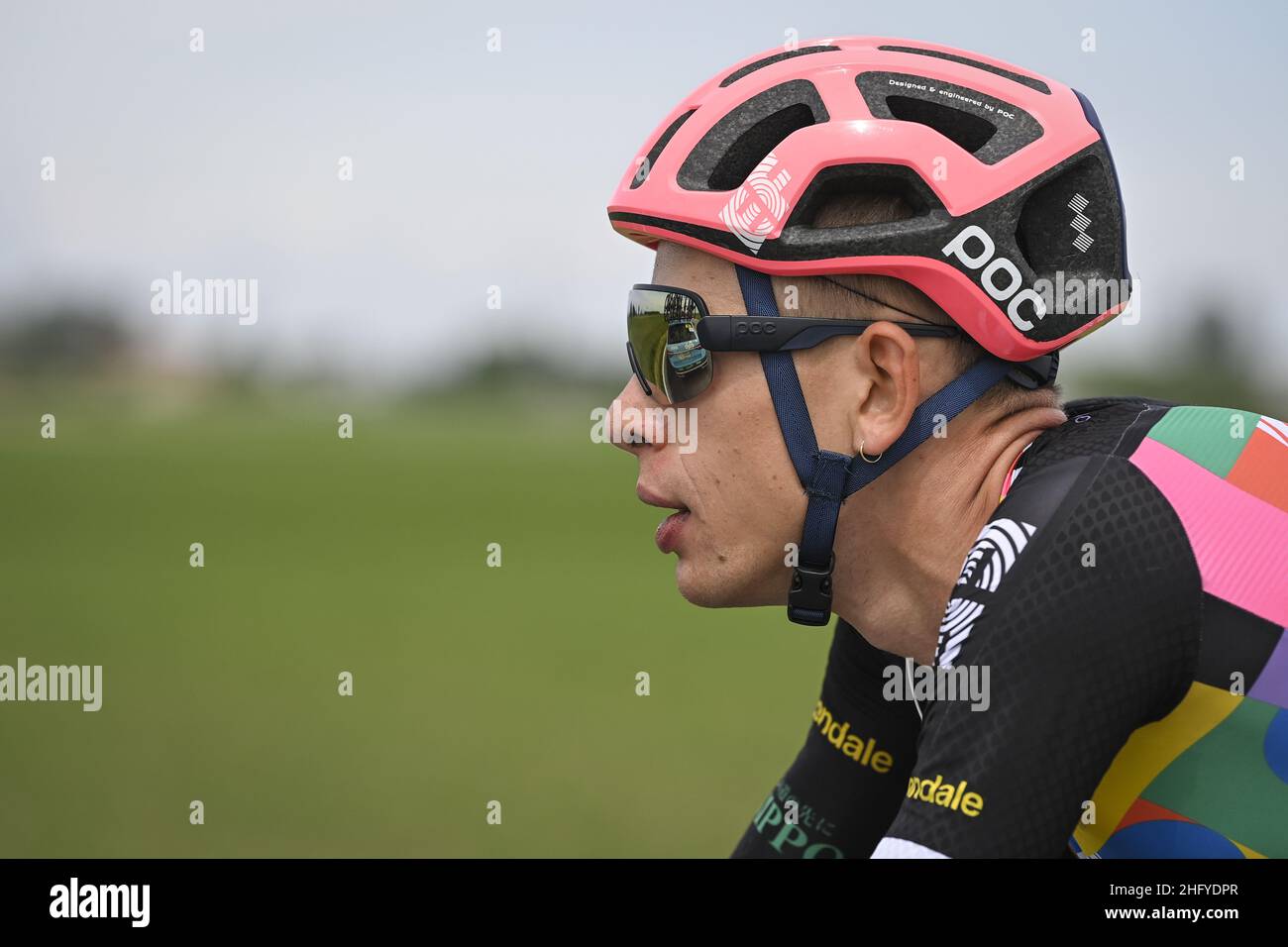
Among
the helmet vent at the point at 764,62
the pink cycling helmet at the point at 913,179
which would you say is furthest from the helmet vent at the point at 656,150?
the helmet vent at the point at 764,62

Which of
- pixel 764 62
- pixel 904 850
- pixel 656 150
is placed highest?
pixel 764 62

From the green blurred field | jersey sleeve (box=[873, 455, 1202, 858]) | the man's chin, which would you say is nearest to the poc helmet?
the man's chin

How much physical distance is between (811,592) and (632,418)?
0.59m

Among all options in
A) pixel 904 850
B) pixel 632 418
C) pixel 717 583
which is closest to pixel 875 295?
pixel 632 418

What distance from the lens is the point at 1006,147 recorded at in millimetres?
2871

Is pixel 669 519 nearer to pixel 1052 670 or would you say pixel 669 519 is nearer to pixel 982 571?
pixel 982 571

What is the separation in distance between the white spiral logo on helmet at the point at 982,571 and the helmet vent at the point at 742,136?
1.03 meters

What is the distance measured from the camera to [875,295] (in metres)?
2.85

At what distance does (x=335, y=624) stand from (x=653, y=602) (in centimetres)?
488

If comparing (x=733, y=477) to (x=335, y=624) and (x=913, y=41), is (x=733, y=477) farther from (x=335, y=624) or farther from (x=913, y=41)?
(x=335, y=624)

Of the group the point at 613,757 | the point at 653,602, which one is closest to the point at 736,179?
the point at 613,757

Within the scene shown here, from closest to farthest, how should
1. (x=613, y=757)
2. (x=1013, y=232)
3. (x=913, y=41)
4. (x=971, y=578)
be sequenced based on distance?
(x=971, y=578), (x=1013, y=232), (x=913, y=41), (x=613, y=757)

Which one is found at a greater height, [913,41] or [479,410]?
[913,41]

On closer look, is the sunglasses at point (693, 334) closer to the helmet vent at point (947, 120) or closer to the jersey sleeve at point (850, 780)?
the helmet vent at point (947, 120)
